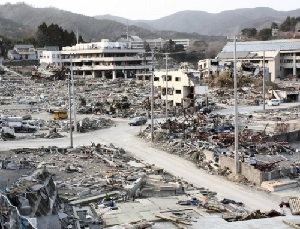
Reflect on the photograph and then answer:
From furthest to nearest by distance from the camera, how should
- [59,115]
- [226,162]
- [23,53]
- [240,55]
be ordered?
1. [23,53]
2. [240,55]
3. [59,115]
4. [226,162]

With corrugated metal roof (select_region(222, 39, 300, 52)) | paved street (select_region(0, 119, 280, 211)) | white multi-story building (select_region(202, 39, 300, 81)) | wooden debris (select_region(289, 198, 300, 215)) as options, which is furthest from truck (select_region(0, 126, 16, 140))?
corrugated metal roof (select_region(222, 39, 300, 52))

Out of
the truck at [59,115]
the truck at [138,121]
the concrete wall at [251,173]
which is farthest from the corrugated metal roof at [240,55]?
the concrete wall at [251,173]

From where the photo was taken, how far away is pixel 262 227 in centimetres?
1422

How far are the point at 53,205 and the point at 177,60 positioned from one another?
94.3 meters

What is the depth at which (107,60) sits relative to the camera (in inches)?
3014

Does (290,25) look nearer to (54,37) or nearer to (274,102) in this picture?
(54,37)

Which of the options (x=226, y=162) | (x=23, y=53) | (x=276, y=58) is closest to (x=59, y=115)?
(x=226, y=162)

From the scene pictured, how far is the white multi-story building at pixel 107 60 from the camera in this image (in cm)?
7669

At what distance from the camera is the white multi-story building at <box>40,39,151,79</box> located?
76688 millimetres

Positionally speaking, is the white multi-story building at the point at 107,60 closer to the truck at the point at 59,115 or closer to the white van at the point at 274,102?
the white van at the point at 274,102

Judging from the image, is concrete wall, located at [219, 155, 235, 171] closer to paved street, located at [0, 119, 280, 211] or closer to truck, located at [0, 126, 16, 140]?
paved street, located at [0, 119, 280, 211]

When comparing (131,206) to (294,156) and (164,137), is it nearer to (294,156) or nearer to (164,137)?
(294,156)

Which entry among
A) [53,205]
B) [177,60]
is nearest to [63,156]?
[53,205]

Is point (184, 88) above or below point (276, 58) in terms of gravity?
below
